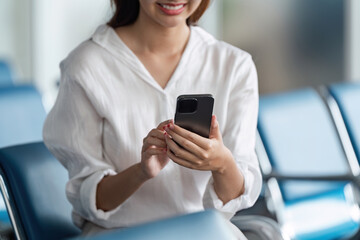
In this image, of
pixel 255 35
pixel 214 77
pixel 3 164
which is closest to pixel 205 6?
pixel 214 77

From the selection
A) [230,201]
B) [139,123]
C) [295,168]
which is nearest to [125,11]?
[139,123]

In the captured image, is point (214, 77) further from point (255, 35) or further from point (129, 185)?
point (255, 35)

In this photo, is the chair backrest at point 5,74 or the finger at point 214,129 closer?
the finger at point 214,129

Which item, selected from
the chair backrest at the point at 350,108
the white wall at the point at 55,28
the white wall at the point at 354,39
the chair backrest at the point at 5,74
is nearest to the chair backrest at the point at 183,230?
the chair backrest at the point at 350,108

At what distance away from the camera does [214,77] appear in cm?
168

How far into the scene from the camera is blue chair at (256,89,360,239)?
2.30 m

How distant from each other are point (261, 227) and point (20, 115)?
1.21 meters

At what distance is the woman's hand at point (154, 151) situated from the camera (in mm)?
1417

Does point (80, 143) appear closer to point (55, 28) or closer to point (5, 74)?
point (5, 74)

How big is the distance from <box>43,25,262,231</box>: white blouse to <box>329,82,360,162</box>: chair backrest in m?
0.97

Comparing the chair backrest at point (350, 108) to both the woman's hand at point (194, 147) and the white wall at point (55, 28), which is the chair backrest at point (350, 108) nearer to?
the woman's hand at point (194, 147)

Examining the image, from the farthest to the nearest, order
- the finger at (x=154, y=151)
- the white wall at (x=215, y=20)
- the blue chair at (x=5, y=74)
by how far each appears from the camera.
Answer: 1. the white wall at (x=215, y=20)
2. the blue chair at (x=5, y=74)
3. the finger at (x=154, y=151)

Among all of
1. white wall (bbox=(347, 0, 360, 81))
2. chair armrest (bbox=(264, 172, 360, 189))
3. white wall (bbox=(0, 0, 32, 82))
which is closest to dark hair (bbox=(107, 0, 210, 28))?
chair armrest (bbox=(264, 172, 360, 189))

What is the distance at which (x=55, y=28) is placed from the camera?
18.3ft
